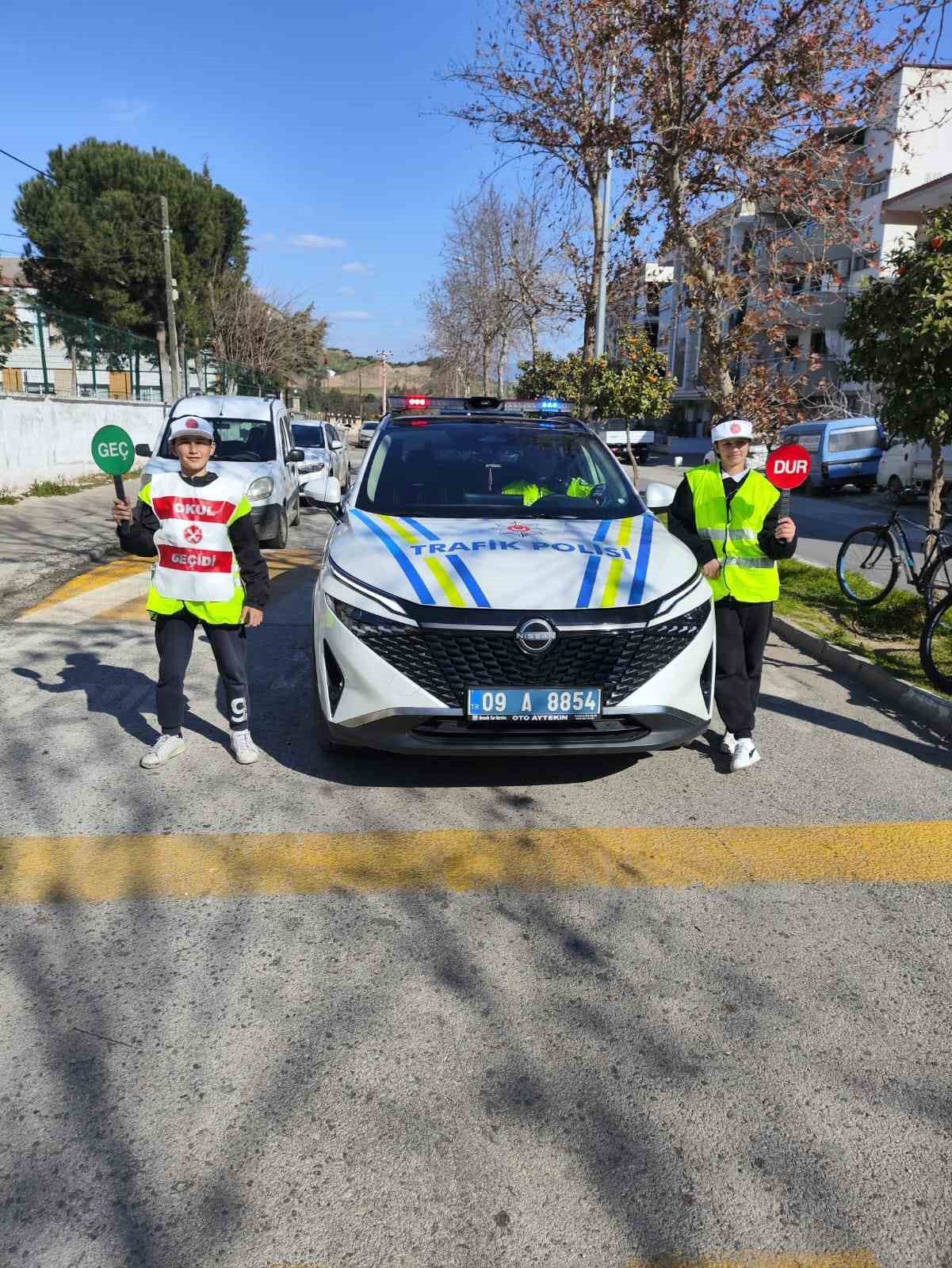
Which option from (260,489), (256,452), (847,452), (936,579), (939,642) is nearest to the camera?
(939,642)

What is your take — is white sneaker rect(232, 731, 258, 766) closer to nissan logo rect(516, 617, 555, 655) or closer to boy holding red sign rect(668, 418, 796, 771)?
nissan logo rect(516, 617, 555, 655)

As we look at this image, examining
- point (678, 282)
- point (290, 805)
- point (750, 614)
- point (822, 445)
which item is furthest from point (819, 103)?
point (822, 445)

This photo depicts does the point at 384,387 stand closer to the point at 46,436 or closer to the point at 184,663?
the point at 46,436

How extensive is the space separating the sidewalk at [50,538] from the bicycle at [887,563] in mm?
7949

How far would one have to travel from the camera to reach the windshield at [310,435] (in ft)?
64.2

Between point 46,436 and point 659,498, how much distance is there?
1549cm

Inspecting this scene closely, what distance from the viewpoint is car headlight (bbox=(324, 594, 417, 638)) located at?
12.8ft

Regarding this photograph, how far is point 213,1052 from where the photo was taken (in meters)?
2.61

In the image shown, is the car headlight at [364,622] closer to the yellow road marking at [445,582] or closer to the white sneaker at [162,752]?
the yellow road marking at [445,582]

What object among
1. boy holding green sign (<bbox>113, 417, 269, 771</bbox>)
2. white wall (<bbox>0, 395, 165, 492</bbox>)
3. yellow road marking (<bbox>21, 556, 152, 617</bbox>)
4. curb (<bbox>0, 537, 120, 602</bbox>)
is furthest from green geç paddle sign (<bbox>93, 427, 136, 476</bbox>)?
white wall (<bbox>0, 395, 165, 492</bbox>)

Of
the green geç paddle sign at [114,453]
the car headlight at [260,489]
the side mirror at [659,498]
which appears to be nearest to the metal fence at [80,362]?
the car headlight at [260,489]

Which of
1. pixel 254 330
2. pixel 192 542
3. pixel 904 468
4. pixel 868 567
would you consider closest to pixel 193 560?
pixel 192 542

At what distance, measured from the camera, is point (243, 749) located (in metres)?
4.78

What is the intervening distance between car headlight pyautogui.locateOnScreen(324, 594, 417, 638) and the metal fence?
49.6 feet
